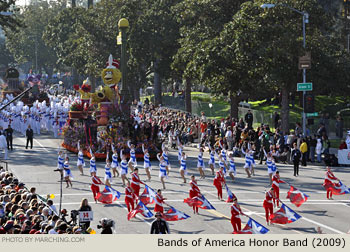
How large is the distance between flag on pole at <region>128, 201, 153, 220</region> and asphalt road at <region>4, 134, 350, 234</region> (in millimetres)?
206

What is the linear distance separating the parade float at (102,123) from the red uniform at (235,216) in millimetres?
16487

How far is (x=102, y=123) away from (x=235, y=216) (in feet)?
63.3

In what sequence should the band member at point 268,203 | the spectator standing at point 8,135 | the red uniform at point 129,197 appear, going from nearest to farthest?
1. the band member at point 268,203
2. the red uniform at point 129,197
3. the spectator standing at point 8,135

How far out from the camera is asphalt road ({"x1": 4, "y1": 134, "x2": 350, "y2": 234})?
2055cm

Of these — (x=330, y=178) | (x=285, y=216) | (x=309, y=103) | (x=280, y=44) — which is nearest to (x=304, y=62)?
(x=280, y=44)

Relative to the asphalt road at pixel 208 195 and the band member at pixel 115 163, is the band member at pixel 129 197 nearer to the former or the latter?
the asphalt road at pixel 208 195

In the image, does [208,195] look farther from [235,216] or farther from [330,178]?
[235,216]

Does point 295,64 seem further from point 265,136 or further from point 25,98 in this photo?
point 25,98

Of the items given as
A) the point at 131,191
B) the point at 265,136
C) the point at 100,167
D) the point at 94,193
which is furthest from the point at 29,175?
the point at 265,136

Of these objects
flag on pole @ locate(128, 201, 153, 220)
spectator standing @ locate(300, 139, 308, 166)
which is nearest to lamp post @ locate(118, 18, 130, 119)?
spectator standing @ locate(300, 139, 308, 166)

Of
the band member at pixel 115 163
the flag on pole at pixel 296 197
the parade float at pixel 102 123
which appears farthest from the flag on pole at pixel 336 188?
the parade float at pixel 102 123

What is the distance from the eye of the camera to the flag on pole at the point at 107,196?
24.0 meters

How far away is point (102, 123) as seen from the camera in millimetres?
36812

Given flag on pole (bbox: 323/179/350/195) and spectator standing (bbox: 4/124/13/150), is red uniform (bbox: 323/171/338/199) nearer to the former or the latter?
flag on pole (bbox: 323/179/350/195)
